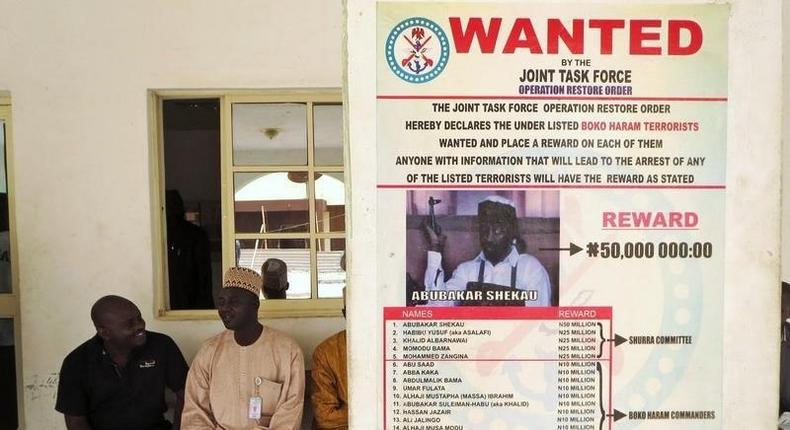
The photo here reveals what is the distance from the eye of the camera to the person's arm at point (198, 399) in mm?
2861

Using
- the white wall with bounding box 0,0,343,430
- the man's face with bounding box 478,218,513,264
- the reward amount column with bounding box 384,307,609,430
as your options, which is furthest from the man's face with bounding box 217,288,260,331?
the man's face with bounding box 478,218,513,264

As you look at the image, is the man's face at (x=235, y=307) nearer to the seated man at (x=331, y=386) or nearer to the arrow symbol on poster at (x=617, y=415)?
the seated man at (x=331, y=386)

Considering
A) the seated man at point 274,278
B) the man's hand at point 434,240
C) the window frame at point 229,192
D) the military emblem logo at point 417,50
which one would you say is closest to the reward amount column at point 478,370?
the man's hand at point 434,240

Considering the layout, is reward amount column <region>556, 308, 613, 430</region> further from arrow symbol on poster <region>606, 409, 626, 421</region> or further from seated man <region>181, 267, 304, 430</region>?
seated man <region>181, 267, 304, 430</region>

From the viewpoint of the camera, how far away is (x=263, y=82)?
3.24 metres

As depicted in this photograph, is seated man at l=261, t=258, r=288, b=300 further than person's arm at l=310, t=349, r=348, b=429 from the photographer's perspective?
Yes

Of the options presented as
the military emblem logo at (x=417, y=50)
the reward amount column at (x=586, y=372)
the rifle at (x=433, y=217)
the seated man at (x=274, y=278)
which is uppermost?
the military emblem logo at (x=417, y=50)

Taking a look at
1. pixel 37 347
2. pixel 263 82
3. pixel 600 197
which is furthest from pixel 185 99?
pixel 600 197

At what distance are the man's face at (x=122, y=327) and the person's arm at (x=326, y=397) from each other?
856mm

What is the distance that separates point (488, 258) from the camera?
1.00m

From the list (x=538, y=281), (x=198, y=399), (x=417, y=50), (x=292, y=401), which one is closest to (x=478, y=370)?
(x=538, y=281)

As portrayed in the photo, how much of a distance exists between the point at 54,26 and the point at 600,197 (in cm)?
321

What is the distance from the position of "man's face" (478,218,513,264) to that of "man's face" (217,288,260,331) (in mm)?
2156

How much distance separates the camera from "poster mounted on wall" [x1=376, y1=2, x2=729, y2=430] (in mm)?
1001
